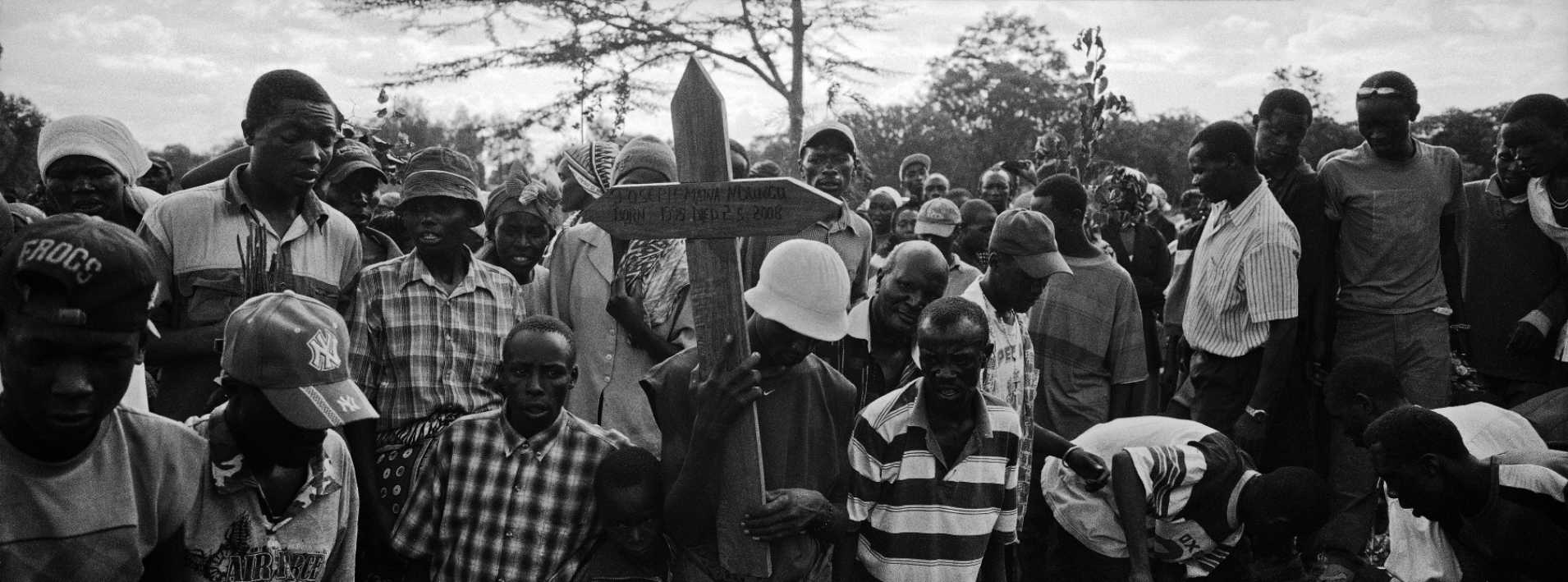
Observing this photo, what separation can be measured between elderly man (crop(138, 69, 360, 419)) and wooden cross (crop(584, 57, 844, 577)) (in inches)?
48.2

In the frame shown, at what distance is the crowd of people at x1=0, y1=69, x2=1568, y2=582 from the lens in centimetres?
242

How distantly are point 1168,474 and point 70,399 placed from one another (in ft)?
12.0

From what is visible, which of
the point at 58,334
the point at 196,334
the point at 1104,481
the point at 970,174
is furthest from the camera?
the point at 970,174

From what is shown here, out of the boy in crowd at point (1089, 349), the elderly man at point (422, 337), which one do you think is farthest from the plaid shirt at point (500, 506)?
the boy in crowd at point (1089, 349)

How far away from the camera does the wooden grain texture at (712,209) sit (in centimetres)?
278

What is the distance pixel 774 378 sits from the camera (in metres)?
3.27

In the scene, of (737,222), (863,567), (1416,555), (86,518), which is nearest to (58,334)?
(86,518)

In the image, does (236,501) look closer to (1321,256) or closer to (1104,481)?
(1104,481)

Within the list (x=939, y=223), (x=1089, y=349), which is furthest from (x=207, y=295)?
(x=939, y=223)

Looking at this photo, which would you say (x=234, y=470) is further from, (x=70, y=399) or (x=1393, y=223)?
(x=1393, y=223)

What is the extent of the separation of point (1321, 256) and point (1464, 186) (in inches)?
36.2

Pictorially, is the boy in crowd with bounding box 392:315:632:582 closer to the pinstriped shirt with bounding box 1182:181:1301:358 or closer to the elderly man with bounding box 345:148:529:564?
the elderly man with bounding box 345:148:529:564

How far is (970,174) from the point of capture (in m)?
26.6

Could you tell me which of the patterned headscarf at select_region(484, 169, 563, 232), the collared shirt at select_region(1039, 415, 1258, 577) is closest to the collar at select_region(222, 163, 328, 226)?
the patterned headscarf at select_region(484, 169, 563, 232)
